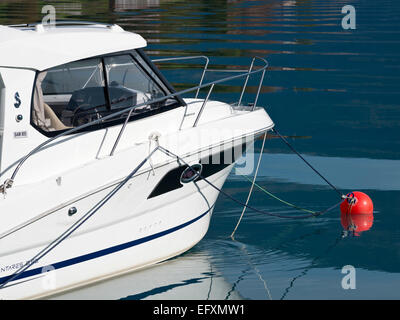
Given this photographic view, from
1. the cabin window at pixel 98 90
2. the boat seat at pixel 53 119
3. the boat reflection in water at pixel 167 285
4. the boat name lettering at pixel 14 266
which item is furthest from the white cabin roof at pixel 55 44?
the boat reflection in water at pixel 167 285

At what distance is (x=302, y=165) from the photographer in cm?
1052

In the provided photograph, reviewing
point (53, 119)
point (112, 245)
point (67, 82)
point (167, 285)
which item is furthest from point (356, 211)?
point (53, 119)

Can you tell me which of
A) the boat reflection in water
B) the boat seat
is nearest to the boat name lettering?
the boat reflection in water

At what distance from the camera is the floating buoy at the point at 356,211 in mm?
8539

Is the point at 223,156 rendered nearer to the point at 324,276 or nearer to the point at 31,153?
the point at 324,276

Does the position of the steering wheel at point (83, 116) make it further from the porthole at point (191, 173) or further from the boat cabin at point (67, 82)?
the porthole at point (191, 173)

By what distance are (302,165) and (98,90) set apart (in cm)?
433

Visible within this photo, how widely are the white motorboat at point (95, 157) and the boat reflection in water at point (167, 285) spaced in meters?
0.12

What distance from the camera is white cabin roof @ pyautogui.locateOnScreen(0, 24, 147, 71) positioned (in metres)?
6.24

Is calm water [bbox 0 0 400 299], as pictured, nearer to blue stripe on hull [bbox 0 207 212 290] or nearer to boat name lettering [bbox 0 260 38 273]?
blue stripe on hull [bbox 0 207 212 290]

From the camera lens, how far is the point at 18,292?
6.05 meters

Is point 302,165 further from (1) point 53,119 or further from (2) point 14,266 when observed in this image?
(2) point 14,266

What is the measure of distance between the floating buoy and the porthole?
6.90 ft

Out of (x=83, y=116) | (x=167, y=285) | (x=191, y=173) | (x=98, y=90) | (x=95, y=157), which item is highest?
(x=98, y=90)
